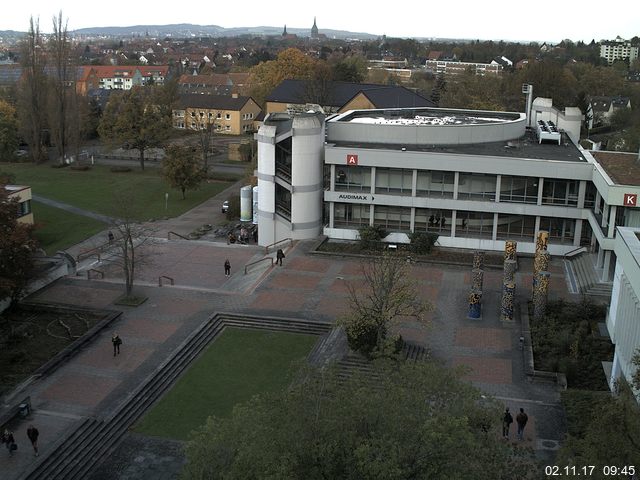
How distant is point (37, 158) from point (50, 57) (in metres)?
11.6

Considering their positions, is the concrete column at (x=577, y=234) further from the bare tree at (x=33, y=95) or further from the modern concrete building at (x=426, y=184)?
the bare tree at (x=33, y=95)

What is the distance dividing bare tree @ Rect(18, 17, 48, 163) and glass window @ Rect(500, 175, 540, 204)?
175 feet

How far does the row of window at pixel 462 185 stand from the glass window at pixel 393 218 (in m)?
1.10

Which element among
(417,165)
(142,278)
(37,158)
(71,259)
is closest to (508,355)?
(417,165)

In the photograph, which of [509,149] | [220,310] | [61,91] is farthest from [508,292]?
[61,91]

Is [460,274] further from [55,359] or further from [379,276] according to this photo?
[55,359]

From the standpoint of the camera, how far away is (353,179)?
151ft

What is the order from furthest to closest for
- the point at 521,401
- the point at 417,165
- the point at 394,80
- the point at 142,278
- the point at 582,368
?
1. the point at 394,80
2. the point at 417,165
3. the point at 142,278
4. the point at 582,368
5. the point at 521,401

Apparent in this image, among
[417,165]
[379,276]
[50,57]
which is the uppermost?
[50,57]

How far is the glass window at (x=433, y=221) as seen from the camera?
45.2 m

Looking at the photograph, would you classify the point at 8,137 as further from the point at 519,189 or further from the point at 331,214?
the point at 519,189

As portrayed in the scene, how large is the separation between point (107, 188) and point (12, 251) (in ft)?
113

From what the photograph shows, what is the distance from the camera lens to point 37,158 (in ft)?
252

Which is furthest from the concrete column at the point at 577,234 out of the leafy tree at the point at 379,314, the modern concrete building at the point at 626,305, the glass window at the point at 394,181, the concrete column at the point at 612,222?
the leafy tree at the point at 379,314
